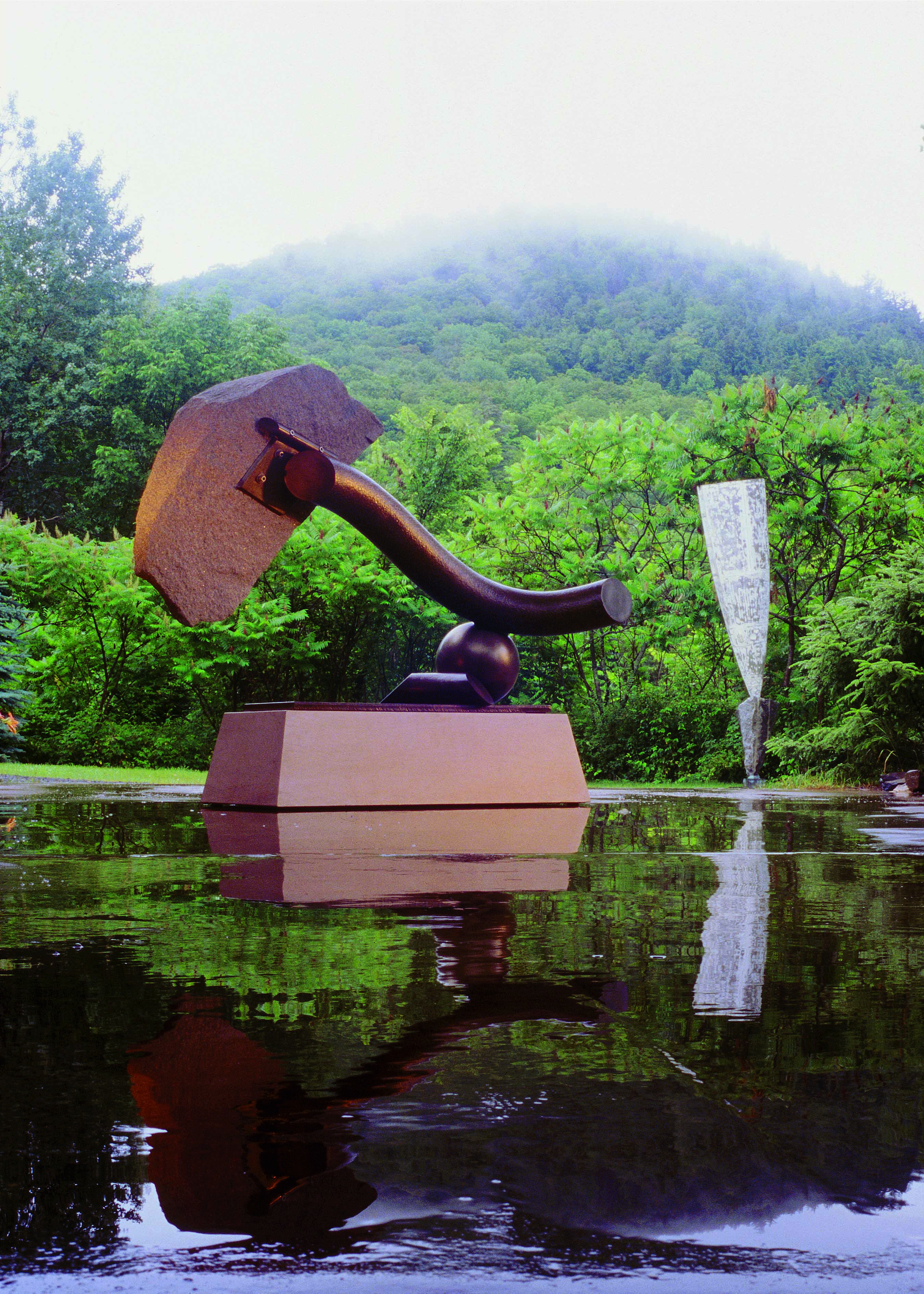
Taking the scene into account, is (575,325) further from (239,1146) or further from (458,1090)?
(239,1146)

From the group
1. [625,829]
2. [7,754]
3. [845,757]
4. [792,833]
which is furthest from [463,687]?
[7,754]

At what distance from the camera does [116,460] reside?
99.7 feet

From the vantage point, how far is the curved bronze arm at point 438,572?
712 cm

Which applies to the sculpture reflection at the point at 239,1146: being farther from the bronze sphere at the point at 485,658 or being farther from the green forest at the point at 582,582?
the green forest at the point at 582,582

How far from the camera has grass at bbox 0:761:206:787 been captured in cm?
1223

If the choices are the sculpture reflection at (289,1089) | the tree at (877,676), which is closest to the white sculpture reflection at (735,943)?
the sculpture reflection at (289,1089)

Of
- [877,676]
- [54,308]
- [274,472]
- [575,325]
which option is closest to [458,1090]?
[274,472]

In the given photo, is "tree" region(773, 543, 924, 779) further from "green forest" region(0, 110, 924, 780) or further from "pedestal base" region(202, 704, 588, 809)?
"pedestal base" region(202, 704, 588, 809)

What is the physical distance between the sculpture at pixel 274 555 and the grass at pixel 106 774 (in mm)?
4261

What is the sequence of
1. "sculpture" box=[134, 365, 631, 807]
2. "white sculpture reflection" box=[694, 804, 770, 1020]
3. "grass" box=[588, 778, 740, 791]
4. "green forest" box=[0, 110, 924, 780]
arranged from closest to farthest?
"white sculpture reflection" box=[694, 804, 770, 1020] < "sculpture" box=[134, 365, 631, 807] < "grass" box=[588, 778, 740, 791] < "green forest" box=[0, 110, 924, 780]

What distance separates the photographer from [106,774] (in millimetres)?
13570

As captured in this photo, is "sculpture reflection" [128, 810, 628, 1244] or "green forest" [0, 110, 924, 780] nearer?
"sculpture reflection" [128, 810, 628, 1244]

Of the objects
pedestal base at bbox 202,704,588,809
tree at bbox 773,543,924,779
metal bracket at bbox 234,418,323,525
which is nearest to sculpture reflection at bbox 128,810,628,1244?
pedestal base at bbox 202,704,588,809

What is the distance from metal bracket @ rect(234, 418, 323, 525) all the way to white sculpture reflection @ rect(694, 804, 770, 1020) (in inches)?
142
